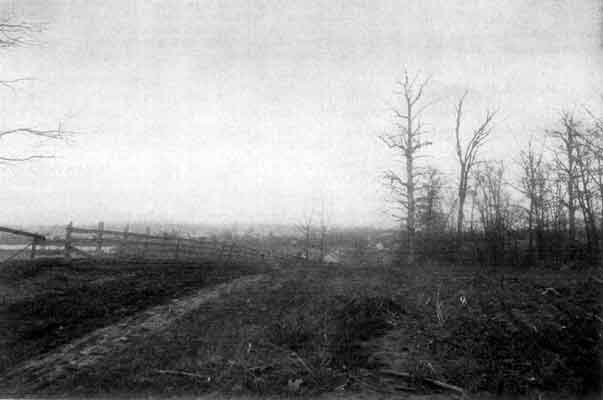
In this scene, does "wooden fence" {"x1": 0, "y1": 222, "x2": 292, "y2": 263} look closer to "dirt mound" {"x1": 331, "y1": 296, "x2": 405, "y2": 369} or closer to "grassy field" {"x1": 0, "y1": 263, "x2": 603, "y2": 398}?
"grassy field" {"x1": 0, "y1": 263, "x2": 603, "y2": 398}

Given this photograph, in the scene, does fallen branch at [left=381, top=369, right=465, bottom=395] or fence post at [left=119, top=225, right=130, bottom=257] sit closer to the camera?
fallen branch at [left=381, top=369, right=465, bottom=395]

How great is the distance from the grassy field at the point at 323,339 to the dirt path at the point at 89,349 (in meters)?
0.07

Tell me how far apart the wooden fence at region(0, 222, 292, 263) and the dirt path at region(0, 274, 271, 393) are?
21.6 feet

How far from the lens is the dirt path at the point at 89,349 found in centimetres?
350

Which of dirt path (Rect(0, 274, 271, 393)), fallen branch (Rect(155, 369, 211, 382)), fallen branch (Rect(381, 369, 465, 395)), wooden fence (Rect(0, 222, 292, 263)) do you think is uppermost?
wooden fence (Rect(0, 222, 292, 263))

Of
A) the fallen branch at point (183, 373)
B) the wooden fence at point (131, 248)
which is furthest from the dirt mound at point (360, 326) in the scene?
the wooden fence at point (131, 248)

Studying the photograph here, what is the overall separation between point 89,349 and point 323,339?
10.4 feet

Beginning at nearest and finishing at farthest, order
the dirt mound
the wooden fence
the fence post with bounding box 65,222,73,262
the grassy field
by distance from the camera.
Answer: the grassy field
the dirt mound
the fence post with bounding box 65,222,73,262
the wooden fence

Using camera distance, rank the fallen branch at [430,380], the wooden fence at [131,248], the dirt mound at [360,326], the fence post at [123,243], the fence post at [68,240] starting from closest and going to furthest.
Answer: the fallen branch at [430,380], the dirt mound at [360,326], the fence post at [68,240], the wooden fence at [131,248], the fence post at [123,243]

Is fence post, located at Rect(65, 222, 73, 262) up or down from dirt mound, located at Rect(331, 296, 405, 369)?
up

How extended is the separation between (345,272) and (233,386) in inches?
342

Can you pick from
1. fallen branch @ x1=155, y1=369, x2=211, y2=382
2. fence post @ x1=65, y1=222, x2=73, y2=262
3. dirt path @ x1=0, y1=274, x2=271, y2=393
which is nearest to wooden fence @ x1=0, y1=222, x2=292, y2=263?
fence post @ x1=65, y1=222, x2=73, y2=262

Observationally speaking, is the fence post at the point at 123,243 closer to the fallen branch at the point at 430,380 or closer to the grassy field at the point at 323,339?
the grassy field at the point at 323,339

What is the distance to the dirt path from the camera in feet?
11.5
